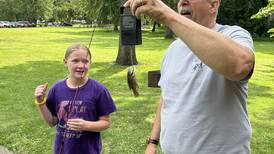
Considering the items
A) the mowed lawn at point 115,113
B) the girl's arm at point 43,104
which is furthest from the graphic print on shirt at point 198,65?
the mowed lawn at point 115,113

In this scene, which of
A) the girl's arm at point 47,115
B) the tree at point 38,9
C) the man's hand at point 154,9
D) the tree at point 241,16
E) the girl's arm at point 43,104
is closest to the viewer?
the man's hand at point 154,9

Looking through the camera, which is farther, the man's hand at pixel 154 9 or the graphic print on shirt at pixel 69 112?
the graphic print on shirt at pixel 69 112

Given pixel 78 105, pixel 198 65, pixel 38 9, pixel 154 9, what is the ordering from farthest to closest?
pixel 38 9
pixel 78 105
pixel 198 65
pixel 154 9

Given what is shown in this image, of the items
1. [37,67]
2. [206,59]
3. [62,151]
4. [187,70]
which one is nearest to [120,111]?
[62,151]

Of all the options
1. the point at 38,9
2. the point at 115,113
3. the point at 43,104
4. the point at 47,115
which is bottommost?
the point at 38,9

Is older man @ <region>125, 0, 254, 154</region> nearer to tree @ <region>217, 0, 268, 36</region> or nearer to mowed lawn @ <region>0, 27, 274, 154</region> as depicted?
mowed lawn @ <region>0, 27, 274, 154</region>

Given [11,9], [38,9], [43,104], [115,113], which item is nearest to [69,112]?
[43,104]

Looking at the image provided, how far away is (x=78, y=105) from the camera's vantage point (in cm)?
325

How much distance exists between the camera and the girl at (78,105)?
3.21 m

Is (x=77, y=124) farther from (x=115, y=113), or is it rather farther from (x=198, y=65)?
(x=115, y=113)

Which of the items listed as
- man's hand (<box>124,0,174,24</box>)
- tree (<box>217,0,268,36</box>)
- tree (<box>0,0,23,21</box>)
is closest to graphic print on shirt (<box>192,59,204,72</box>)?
man's hand (<box>124,0,174,24</box>)

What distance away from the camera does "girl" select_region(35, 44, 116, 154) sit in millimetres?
3213

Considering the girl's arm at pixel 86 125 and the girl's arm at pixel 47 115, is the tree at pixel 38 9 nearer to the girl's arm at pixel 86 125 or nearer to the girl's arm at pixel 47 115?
the girl's arm at pixel 47 115

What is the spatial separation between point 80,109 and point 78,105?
34 mm
